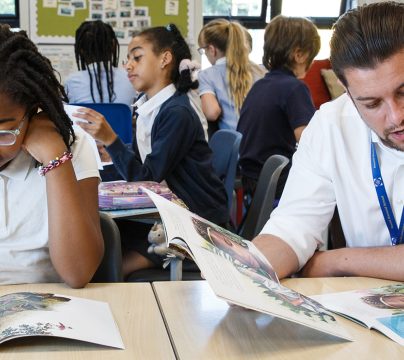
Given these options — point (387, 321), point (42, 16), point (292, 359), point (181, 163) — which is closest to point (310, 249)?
point (387, 321)

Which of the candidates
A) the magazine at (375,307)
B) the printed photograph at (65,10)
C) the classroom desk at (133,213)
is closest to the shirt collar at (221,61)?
the printed photograph at (65,10)

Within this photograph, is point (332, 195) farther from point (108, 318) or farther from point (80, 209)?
point (108, 318)

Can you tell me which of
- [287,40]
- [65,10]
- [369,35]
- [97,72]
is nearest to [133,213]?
[369,35]

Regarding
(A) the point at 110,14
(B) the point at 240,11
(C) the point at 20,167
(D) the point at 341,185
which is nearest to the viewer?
(C) the point at 20,167

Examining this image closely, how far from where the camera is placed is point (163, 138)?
245 centimetres

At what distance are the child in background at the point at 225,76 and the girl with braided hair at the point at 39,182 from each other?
2879 mm

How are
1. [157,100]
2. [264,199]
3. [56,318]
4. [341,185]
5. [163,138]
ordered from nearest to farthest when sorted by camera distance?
[56,318] → [341,185] → [264,199] → [163,138] → [157,100]

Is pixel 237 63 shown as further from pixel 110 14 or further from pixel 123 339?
pixel 123 339

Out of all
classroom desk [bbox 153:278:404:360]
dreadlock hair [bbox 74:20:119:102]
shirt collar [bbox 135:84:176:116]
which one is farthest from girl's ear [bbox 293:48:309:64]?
classroom desk [bbox 153:278:404:360]

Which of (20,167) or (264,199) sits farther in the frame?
(264,199)

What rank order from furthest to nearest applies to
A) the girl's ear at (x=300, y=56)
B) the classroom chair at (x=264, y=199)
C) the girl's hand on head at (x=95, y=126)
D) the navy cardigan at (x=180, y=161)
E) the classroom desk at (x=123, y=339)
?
the girl's ear at (x=300, y=56) → the navy cardigan at (x=180, y=161) → the girl's hand on head at (x=95, y=126) → the classroom chair at (x=264, y=199) → the classroom desk at (x=123, y=339)

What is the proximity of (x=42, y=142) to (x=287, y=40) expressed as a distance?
2.13m

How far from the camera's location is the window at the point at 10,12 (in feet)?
17.2

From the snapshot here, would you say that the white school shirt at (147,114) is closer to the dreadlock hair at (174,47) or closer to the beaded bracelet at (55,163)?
the dreadlock hair at (174,47)
